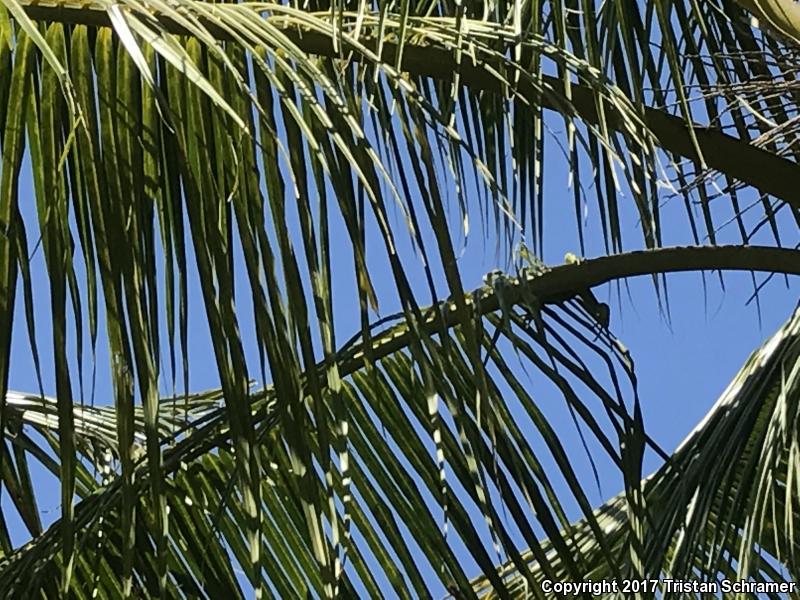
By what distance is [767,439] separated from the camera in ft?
4.02

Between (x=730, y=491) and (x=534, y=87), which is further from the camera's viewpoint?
(x=730, y=491)

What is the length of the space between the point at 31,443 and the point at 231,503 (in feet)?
1.18

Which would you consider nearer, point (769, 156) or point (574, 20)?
point (769, 156)

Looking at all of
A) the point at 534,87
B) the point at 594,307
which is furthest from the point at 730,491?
the point at 534,87

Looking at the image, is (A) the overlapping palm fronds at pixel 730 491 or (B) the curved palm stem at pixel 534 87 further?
(A) the overlapping palm fronds at pixel 730 491

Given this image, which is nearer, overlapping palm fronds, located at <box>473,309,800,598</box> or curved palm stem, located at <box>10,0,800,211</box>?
curved palm stem, located at <box>10,0,800,211</box>

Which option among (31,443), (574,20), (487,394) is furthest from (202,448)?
(574,20)

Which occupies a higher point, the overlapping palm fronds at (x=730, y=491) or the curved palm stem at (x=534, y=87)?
the curved palm stem at (x=534, y=87)

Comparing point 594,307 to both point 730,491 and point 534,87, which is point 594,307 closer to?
point 730,491

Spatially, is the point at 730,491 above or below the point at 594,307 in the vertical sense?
below

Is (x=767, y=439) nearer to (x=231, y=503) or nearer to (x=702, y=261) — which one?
(x=702, y=261)

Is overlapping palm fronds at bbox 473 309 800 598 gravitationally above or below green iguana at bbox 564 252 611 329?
below

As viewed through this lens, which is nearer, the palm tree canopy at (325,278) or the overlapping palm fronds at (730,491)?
the palm tree canopy at (325,278)

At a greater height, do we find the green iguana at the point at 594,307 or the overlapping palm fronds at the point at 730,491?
the green iguana at the point at 594,307
